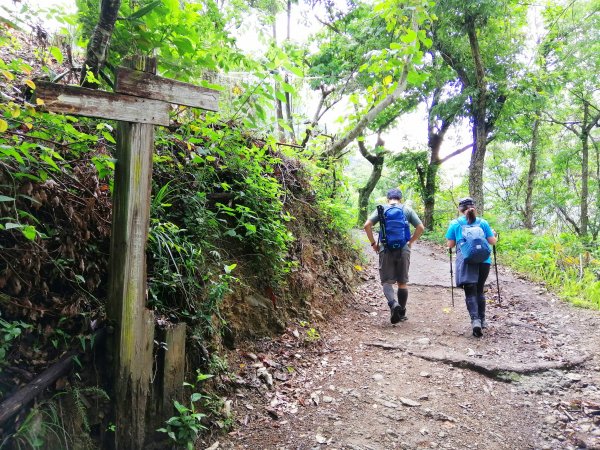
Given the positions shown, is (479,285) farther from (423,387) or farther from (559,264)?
(559,264)

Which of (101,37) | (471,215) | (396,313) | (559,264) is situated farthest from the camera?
(559,264)

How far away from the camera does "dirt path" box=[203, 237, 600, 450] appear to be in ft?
11.2

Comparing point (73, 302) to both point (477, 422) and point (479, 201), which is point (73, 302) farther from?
point (479, 201)

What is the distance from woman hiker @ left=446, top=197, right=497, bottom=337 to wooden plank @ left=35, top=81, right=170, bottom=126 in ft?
15.7

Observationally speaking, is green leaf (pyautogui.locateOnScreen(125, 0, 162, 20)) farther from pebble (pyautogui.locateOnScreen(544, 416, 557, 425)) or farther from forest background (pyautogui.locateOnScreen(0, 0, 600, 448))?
pebble (pyautogui.locateOnScreen(544, 416, 557, 425))

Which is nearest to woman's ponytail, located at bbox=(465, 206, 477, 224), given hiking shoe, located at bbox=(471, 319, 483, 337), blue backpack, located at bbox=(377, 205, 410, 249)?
blue backpack, located at bbox=(377, 205, 410, 249)

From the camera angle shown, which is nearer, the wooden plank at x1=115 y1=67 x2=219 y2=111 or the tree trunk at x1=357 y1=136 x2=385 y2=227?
the wooden plank at x1=115 y1=67 x2=219 y2=111

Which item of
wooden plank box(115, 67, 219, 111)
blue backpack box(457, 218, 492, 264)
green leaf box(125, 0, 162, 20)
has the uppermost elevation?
green leaf box(125, 0, 162, 20)

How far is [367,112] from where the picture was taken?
304 inches

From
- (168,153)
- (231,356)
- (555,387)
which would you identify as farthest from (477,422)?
(168,153)

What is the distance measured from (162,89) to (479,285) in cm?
529

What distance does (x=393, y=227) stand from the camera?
6.40 m

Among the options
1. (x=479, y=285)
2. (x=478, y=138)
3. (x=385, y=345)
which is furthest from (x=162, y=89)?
(x=478, y=138)

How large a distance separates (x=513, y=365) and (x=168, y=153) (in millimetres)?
4869
